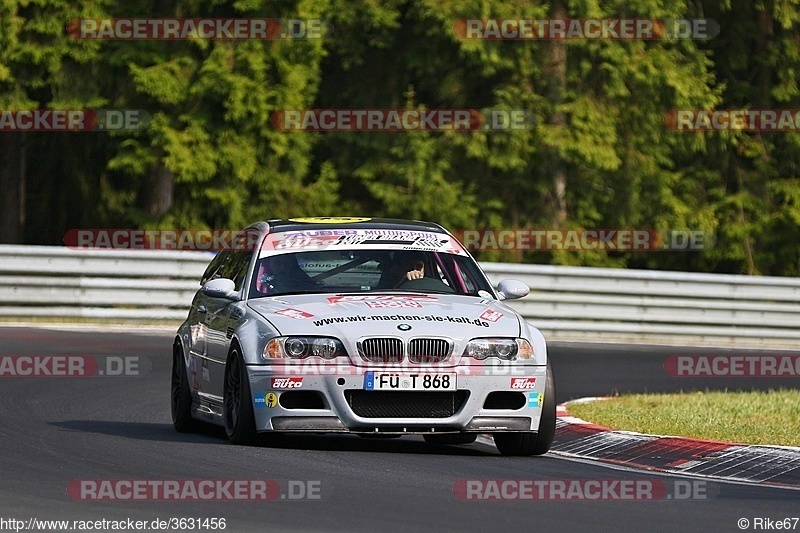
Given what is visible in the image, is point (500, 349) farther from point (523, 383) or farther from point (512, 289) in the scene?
point (512, 289)

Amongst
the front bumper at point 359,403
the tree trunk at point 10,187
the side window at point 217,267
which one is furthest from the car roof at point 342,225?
the tree trunk at point 10,187

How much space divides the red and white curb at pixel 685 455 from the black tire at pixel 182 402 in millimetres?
2573

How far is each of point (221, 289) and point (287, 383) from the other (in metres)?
1.28

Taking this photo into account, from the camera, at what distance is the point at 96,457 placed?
1043cm

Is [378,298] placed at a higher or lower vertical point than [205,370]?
higher

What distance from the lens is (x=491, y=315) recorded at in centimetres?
1134

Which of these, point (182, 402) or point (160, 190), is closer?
point (182, 402)

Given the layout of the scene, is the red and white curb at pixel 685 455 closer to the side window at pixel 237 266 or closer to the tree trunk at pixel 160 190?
the side window at pixel 237 266

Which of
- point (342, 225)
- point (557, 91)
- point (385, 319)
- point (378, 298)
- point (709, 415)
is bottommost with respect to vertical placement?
point (709, 415)

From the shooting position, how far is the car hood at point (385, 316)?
428 inches

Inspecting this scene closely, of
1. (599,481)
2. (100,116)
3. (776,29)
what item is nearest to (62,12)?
(100,116)

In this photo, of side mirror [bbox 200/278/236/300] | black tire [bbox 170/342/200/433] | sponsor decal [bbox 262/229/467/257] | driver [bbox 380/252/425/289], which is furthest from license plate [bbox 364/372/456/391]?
black tire [bbox 170/342/200/433]

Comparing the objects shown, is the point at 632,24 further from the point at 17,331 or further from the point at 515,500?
the point at 515,500

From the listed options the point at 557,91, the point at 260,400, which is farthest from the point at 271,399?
the point at 557,91
